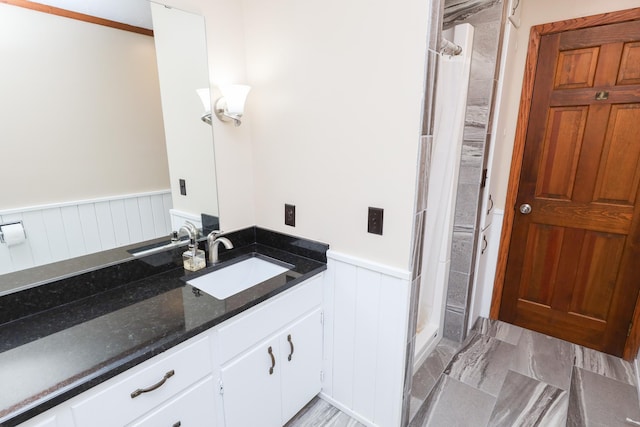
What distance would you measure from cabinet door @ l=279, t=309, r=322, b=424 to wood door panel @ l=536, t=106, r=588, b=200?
184 cm

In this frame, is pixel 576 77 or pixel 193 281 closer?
pixel 193 281

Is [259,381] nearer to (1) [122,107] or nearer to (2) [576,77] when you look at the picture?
(1) [122,107]

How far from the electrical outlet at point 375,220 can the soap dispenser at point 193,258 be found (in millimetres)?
838

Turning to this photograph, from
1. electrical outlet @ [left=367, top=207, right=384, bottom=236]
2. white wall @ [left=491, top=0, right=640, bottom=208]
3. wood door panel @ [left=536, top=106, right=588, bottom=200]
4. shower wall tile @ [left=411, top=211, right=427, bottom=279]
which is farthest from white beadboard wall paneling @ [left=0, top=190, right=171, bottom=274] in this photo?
wood door panel @ [left=536, top=106, right=588, bottom=200]

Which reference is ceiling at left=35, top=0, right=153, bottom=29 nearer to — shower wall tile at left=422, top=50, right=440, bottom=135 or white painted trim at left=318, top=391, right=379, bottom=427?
shower wall tile at left=422, top=50, right=440, bottom=135

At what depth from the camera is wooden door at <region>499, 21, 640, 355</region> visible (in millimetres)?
1927

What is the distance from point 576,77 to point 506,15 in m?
0.63

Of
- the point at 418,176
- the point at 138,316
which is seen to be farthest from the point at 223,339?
the point at 418,176

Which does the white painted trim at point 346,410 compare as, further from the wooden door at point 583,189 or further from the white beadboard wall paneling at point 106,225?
the wooden door at point 583,189

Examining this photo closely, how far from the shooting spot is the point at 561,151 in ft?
7.00

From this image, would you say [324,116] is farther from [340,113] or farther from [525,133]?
[525,133]

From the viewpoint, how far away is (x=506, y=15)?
1.89 meters

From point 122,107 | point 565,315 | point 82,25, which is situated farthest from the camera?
point 565,315

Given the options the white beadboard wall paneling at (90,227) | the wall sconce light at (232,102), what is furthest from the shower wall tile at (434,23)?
the white beadboard wall paneling at (90,227)
